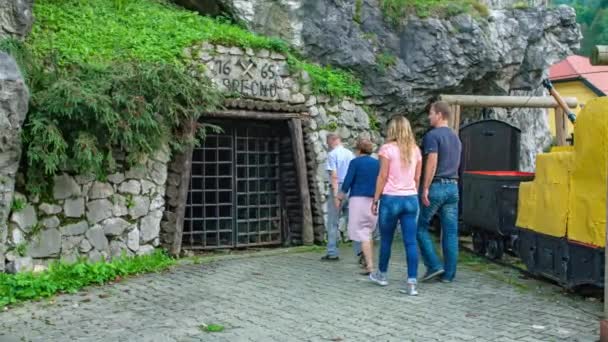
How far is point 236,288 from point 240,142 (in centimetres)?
406

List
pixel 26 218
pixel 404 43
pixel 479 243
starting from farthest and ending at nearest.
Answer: pixel 404 43, pixel 479 243, pixel 26 218

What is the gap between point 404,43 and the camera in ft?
40.5

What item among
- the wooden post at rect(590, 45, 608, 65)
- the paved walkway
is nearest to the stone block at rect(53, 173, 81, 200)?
the paved walkway

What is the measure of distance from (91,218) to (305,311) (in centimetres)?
367

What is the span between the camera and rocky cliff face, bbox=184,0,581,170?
466 inches

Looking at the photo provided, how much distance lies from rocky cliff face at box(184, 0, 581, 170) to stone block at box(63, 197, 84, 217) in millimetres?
4869

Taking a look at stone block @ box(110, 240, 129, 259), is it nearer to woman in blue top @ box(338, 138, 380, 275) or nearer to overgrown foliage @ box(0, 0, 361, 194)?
overgrown foliage @ box(0, 0, 361, 194)

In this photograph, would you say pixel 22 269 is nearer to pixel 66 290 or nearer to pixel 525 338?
pixel 66 290

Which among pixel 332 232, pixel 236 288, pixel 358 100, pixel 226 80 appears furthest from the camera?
pixel 358 100

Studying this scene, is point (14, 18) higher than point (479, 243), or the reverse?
point (14, 18)

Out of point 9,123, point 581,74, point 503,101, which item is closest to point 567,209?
point 503,101

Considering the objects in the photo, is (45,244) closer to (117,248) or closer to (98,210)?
(98,210)

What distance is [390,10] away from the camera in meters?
→ 12.5

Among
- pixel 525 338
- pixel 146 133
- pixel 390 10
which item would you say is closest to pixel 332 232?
pixel 146 133
